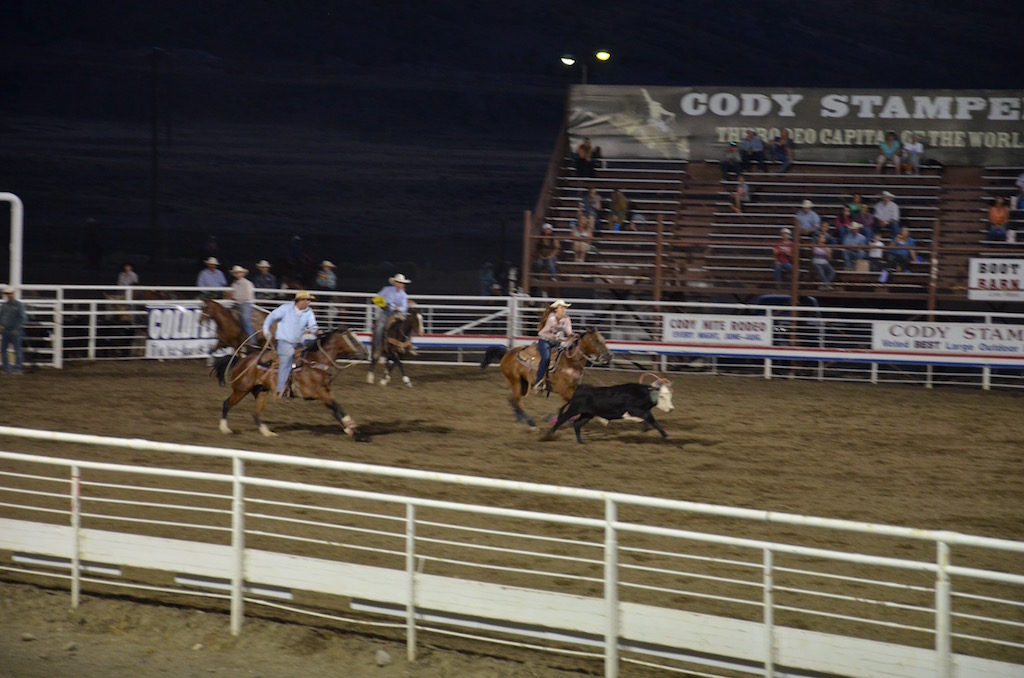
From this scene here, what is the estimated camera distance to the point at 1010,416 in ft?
53.9

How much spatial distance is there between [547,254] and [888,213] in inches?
278

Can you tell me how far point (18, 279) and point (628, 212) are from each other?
12815mm

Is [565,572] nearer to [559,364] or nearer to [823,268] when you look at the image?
[559,364]

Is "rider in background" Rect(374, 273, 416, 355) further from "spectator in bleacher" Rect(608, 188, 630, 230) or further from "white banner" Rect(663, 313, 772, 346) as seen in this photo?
"spectator in bleacher" Rect(608, 188, 630, 230)

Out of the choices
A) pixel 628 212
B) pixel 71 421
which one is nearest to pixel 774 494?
pixel 71 421

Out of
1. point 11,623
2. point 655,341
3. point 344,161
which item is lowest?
point 11,623

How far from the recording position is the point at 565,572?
802 centimetres

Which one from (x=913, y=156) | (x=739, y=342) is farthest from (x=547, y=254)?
(x=913, y=156)

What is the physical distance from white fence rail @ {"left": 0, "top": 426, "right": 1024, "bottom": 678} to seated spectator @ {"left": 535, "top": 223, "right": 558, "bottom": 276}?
47.3 ft

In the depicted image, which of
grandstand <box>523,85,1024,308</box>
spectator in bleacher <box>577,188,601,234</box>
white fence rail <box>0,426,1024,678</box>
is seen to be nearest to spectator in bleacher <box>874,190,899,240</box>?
grandstand <box>523,85,1024,308</box>

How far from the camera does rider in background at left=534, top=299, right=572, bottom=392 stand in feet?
46.1

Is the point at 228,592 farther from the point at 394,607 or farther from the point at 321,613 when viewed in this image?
the point at 394,607

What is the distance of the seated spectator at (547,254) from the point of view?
80.3 feet

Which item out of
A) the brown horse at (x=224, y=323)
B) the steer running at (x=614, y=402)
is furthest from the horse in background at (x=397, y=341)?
the steer running at (x=614, y=402)
